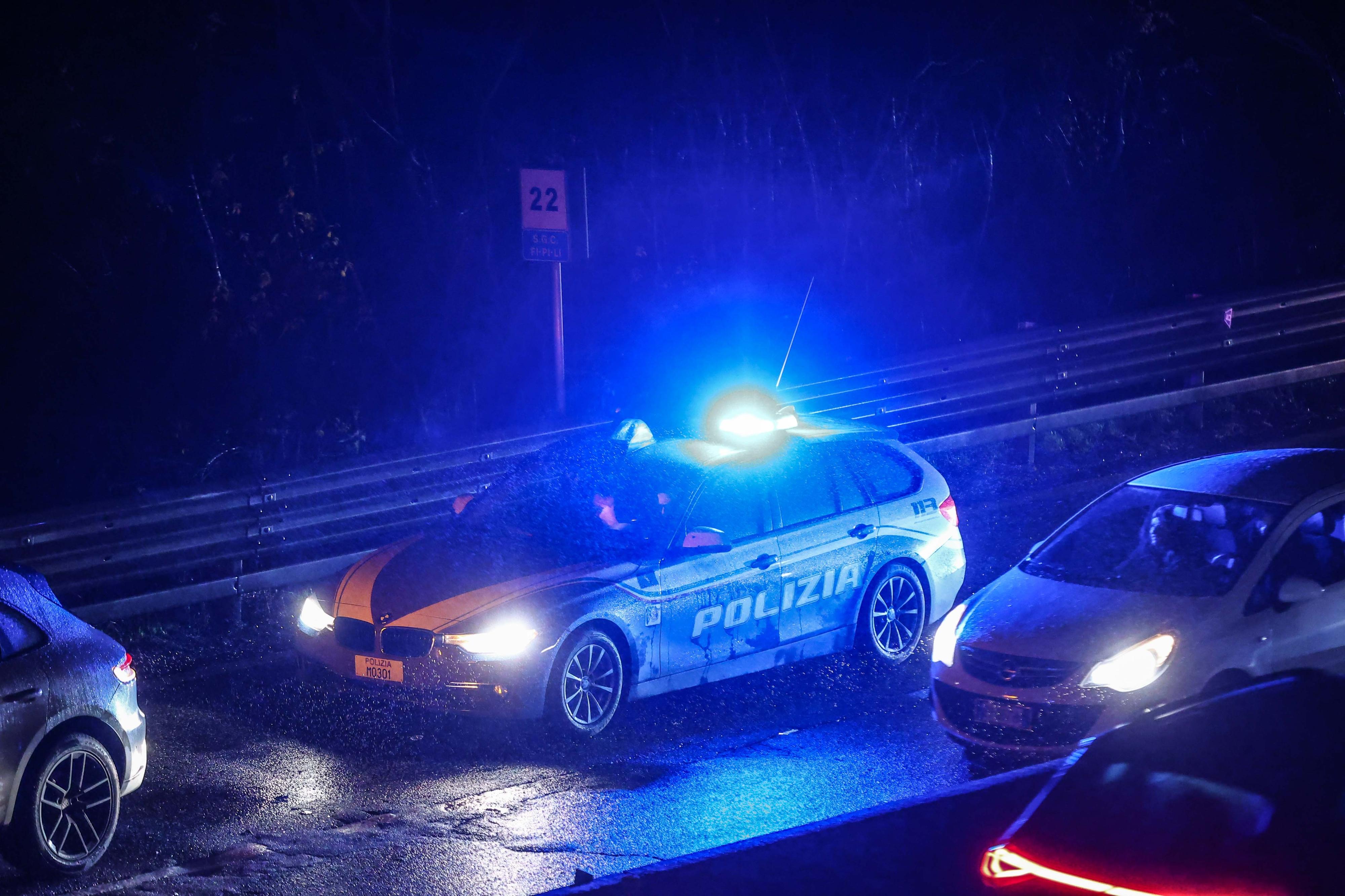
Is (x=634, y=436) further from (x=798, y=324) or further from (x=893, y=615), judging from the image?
(x=798, y=324)

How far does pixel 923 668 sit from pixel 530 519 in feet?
8.89

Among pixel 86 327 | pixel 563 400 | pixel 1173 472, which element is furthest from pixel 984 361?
pixel 86 327

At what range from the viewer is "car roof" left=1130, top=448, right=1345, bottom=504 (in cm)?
747

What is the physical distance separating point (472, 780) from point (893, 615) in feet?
10.8

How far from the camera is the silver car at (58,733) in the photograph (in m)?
5.93

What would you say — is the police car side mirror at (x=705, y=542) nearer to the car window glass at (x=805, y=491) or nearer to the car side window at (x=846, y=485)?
the car window glass at (x=805, y=491)

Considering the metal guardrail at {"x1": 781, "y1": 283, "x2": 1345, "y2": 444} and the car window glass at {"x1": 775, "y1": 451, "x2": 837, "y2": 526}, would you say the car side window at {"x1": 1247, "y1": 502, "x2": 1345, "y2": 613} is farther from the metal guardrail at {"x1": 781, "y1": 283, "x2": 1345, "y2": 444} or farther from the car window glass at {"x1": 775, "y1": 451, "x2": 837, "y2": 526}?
the metal guardrail at {"x1": 781, "y1": 283, "x2": 1345, "y2": 444}

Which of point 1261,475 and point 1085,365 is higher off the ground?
point 1085,365

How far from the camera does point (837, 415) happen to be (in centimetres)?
1478

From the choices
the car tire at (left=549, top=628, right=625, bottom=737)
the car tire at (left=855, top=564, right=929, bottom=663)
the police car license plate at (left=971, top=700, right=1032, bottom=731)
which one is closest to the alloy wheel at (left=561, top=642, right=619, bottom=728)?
the car tire at (left=549, top=628, right=625, bottom=737)

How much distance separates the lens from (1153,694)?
6.73 metres

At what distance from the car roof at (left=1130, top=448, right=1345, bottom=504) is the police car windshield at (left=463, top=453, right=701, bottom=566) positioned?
283 centimetres

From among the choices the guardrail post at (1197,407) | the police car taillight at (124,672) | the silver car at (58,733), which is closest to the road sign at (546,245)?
the guardrail post at (1197,407)

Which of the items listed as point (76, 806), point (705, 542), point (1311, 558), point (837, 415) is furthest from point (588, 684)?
point (837, 415)
